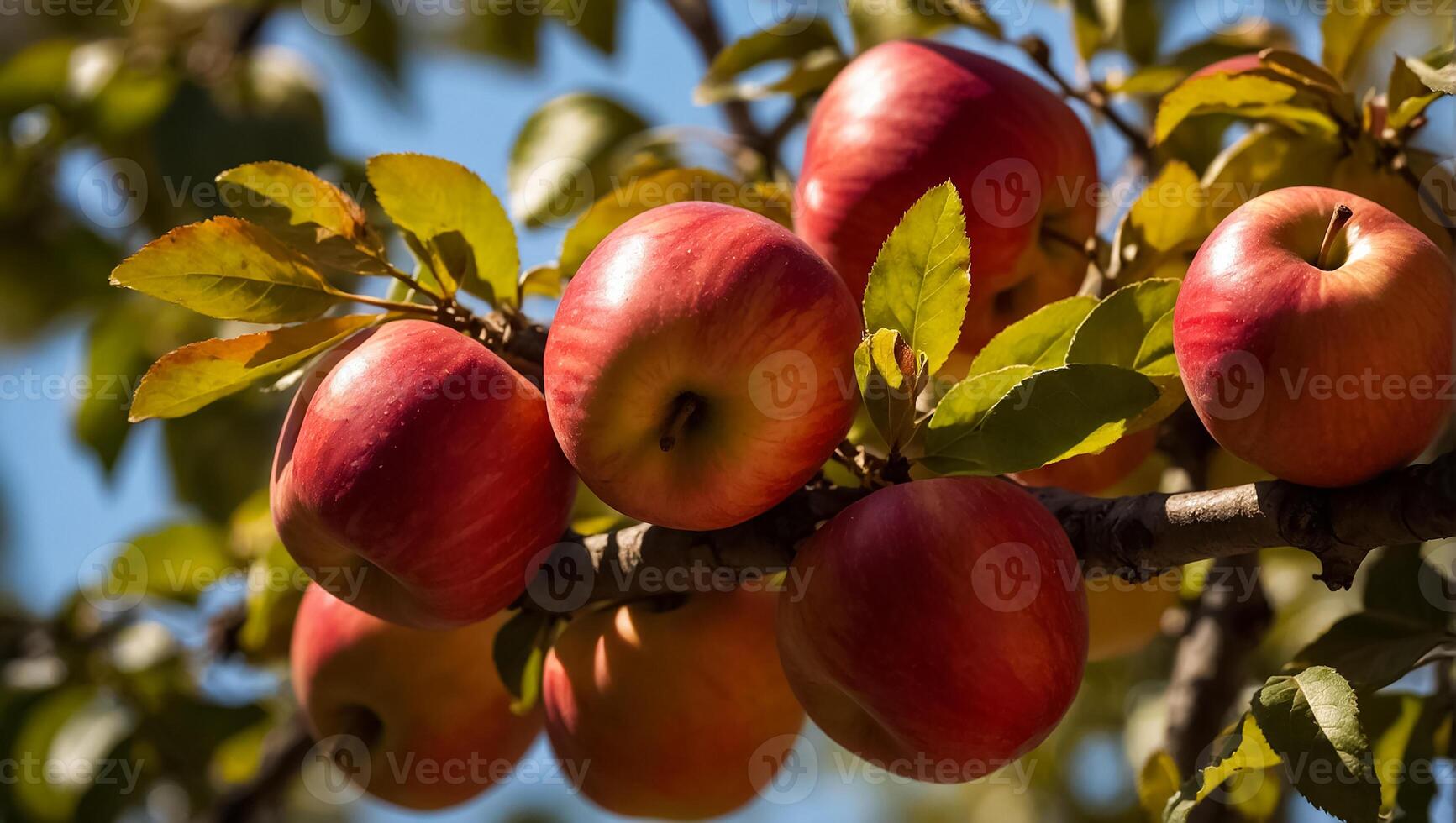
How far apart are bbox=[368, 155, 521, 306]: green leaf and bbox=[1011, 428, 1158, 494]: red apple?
0.54 m

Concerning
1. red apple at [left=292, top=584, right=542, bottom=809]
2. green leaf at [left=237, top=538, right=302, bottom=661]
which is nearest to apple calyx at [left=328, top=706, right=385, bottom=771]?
red apple at [left=292, top=584, right=542, bottom=809]

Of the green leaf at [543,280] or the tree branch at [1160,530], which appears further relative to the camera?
the green leaf at [543,280]

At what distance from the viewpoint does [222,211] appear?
1.89 metres

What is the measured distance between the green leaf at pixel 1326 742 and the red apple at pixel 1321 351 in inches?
6.4

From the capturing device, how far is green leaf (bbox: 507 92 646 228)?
1.61 m

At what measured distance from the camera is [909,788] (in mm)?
3562

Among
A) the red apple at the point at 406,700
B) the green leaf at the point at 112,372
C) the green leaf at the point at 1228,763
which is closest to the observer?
the green leaf at the point at 1228,763

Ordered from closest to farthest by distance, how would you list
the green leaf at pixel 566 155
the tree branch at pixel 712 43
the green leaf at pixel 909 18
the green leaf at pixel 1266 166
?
the green leaf at pixel 1266 166
the green leaf at pixel 909 18
the green leaf at pixel 566 155
the tree branch at pixel 712 43

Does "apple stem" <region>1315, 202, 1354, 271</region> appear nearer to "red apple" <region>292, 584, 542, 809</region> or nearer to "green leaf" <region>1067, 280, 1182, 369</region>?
"green leaf" <region>1067, 280, 1182, 369</region>

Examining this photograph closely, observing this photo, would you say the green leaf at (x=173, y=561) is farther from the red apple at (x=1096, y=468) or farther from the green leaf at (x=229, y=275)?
the red apple at (x=1096, y=468)

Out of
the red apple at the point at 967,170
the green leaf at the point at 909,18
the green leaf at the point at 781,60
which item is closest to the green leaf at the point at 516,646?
the red apple at the point at 967,170

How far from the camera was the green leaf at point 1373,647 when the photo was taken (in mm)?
1035

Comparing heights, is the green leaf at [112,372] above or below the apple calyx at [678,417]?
below

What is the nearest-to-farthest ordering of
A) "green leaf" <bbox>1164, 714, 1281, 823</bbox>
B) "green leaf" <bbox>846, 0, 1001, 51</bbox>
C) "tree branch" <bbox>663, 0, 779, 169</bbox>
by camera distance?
"green leaf" <bbox>1164, 714, 1281, 823</bbox>
"green leaf" <bbox>846, 0, 1001, 51</bbox>
"tree branch" <bbox>663, 0, 779, 169</bbox>
